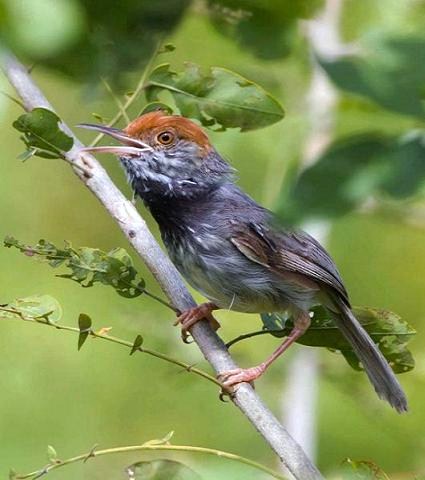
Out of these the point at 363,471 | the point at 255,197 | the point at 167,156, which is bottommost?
the point at 363,471

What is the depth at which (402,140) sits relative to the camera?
3.00ft

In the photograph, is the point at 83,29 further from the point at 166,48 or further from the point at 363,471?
the point at 363,471

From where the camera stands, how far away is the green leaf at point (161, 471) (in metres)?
2.16

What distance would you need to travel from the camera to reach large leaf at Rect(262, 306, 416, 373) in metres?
2.98

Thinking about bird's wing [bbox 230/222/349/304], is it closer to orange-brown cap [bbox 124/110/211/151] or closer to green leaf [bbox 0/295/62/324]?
orange-brown cap [bbox 124/110/211/151]

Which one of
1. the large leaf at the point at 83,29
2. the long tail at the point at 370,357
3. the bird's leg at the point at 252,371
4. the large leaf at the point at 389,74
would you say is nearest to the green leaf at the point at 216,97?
the bird's leg at the point at 252,371

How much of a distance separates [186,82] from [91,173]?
0.36 metres

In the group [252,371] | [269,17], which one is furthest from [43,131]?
[269,17]

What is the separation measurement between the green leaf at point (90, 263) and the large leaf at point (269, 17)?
1.50m

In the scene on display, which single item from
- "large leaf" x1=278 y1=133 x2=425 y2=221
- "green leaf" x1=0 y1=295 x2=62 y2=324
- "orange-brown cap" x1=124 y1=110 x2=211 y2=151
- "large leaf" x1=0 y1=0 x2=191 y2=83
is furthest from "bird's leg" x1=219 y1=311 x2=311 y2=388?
"large leaf" x1=278 y1=133 x2=425 y2=221

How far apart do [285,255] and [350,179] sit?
277cm

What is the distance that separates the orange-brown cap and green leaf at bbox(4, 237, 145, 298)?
81 centimetres

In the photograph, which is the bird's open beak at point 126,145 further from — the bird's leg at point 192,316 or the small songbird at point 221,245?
the bird's leg at point 192,316

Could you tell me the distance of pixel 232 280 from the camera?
3580 millimetres
